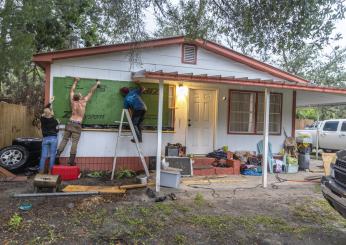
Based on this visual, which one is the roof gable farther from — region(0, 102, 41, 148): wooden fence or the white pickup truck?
the white pickup truck

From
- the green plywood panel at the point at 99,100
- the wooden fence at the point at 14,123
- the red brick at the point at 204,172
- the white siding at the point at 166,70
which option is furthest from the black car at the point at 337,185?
the wooden fence at the point at 14,123

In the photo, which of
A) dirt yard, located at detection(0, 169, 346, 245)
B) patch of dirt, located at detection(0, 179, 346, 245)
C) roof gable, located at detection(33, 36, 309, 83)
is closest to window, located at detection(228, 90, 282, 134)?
roof gable, located at detection(33, 36, 309, 83)

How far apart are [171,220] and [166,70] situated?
5242 mm

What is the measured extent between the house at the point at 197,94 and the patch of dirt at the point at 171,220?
238 centimetres

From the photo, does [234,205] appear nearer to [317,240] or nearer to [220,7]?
[317,240]

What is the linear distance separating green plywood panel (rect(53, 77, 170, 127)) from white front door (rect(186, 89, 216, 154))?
145 centimetres

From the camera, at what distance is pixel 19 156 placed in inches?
330

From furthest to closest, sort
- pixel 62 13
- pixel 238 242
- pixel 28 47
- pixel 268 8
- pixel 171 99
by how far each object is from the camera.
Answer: pixel 62 13 → pixel 171 99 → pixel 28 47 → pixel 268 8 → pixel 238 242

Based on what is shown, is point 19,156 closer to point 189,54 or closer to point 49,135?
point 49,135

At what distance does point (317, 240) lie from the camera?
15.4ft

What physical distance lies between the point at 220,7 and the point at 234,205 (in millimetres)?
3759

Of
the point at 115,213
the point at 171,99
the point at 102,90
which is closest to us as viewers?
the point at 115,213

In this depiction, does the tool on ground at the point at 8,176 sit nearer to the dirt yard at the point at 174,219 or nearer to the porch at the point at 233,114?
the dirt yard at the point at 174,219

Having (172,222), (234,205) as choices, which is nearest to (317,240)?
(234,205)
